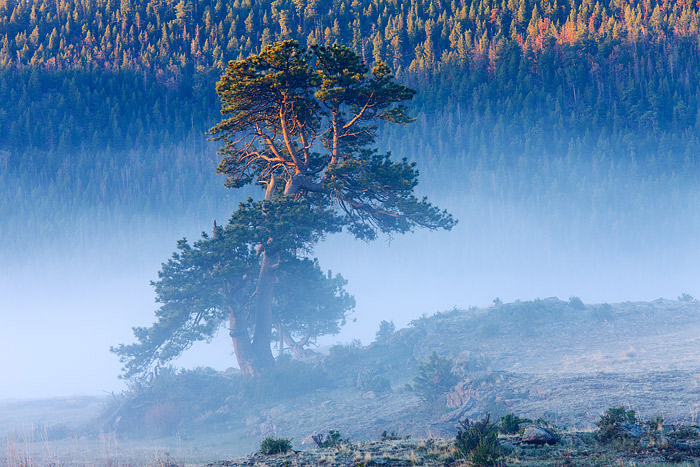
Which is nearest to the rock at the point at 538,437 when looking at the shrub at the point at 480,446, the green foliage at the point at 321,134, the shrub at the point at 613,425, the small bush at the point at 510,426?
the shrub at the point at 480,446

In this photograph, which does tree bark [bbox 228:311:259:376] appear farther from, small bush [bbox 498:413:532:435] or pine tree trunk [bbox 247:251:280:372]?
small bush [bbox 498:413:532:435]

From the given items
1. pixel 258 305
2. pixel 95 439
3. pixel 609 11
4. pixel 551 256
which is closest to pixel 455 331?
pixel 258 305

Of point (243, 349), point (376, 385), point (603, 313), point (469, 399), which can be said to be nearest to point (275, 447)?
point (469, 399)

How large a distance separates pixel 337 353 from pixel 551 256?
396ft

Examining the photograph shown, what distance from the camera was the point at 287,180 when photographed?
115 feet

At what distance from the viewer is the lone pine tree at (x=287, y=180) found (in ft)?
97.0

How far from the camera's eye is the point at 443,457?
1162 cm

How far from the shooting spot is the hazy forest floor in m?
14.5

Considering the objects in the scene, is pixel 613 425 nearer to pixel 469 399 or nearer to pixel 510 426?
pixel 510 426

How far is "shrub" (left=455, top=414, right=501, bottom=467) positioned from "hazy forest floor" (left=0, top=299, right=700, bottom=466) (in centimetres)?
44

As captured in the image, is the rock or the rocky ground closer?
the rocky ground

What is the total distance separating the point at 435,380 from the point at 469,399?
2.88 metres

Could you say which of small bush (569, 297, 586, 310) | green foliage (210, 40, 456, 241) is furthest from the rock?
small bush (569, 297, 586, 310)

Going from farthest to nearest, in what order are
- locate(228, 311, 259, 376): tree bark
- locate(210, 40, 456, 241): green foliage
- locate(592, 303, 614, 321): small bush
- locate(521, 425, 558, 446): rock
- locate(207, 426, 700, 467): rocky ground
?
locate(592, 303, 614, 321): small bush
locate(228, 311, 259, 376): tree bark
locate(210, 40, 456, 241): green foliage
locate(521, 425, 558, 446): rock
locate(207, 426, 700, 467): rocky ground
